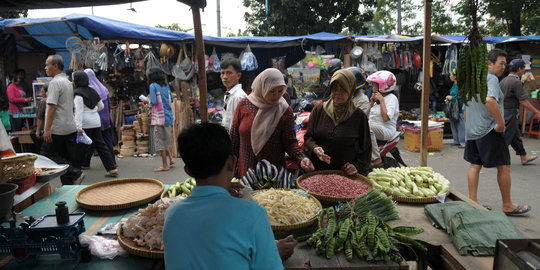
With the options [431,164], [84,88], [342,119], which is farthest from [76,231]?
[431,164]

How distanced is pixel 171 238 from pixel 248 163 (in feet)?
6.11

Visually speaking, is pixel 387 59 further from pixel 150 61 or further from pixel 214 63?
pixel 150 61

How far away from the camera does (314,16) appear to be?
1698 centimetres

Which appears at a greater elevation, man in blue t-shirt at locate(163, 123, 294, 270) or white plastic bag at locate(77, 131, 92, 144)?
man in blue t-shirt at locate(163, 123, 294, 270)

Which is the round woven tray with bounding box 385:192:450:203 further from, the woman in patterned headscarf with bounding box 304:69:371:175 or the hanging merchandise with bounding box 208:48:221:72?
the hanging merchandise with bounding box 208:48:221:72

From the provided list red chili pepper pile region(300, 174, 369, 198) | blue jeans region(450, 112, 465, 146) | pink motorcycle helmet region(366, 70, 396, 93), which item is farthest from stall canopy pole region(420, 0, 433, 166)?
blue jeans region(450, 112, 465, 146)

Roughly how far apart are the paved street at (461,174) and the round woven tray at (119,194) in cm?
345

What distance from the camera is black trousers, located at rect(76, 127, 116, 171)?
5.46m

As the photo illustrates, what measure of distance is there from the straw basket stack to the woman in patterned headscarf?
6.53 m

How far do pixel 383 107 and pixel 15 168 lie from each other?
397 centimetres

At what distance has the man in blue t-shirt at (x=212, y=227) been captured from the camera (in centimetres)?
129

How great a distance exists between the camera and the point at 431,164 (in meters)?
7.45

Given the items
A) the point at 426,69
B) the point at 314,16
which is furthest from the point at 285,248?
the point at 314,16

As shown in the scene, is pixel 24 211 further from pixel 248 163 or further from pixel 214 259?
pixel 214 259
